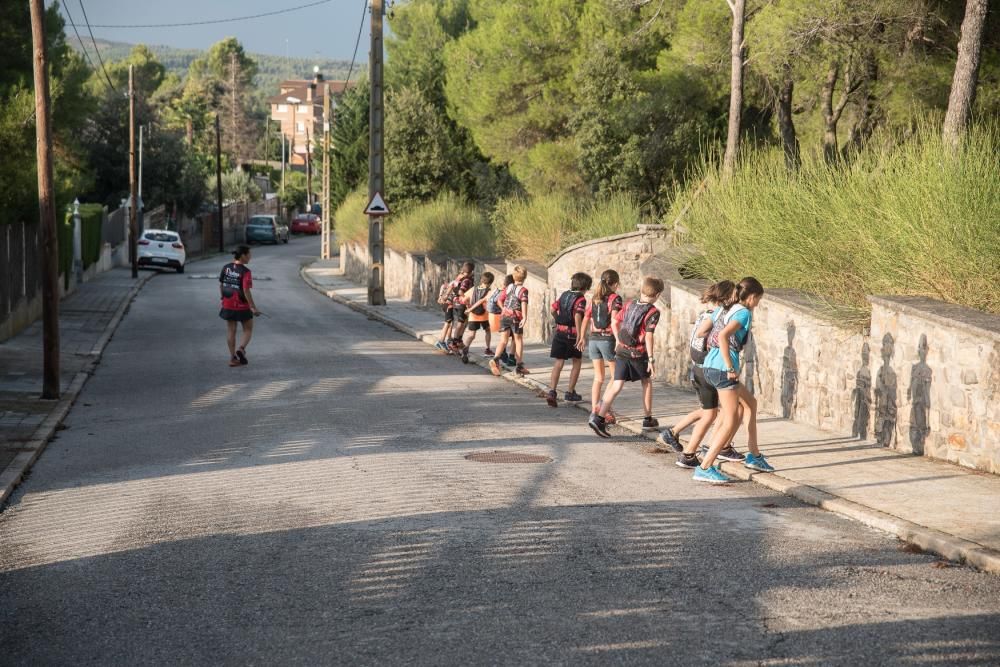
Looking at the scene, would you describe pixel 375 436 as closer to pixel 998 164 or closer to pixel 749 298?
pixel 749 298

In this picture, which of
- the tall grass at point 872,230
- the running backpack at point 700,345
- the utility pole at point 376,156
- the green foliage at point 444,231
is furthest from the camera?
the green foliage at point 444,231

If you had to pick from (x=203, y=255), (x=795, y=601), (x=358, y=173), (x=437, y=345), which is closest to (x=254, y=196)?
(x=203, y=255)

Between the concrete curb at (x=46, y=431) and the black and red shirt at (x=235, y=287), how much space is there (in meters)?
2.27

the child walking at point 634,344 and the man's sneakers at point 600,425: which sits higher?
the child walking at point 634,344

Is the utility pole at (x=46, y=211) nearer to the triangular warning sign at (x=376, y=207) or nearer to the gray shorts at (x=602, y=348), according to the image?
the gray shorts at (x=602, y=348)

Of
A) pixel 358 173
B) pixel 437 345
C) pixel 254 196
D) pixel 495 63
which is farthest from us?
pixel 254 196

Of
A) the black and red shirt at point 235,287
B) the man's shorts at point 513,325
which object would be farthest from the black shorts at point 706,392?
the black and red shirt at point 235,287

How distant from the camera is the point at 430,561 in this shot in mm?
7367

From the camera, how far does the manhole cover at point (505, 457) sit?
1092 centimetres

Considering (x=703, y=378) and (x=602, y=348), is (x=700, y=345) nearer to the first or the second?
(x=703, y=378)

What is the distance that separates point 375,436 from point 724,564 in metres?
5.38

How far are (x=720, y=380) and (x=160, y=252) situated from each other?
130ft

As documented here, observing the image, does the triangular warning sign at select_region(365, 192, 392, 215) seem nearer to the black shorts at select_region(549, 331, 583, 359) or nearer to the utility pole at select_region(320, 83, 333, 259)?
the black shorts at select_region(549, 331, 583, 359)

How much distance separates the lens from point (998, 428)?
1008cm
